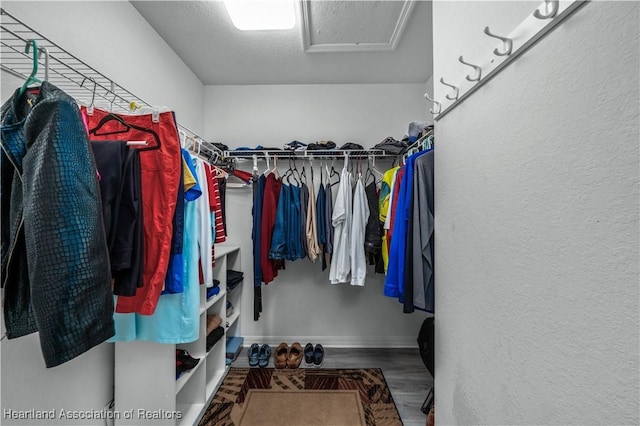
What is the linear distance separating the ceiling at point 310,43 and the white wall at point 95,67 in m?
0.21

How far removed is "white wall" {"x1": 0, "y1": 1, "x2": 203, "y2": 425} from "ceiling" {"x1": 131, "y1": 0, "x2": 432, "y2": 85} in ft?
0.70

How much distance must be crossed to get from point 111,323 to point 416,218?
3.86 ft

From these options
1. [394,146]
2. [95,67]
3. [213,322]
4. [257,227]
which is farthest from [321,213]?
[95,67]

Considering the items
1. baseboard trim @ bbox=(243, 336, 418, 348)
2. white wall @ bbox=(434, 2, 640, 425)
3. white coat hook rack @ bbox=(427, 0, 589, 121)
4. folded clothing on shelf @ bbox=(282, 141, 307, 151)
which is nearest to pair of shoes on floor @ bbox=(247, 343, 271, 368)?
baseboard trim @ bbox=(243, 336, 418, 348)

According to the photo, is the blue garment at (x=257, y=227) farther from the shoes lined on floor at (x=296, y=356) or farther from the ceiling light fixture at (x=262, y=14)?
the ceiling light fixture at (x=262, y=14)

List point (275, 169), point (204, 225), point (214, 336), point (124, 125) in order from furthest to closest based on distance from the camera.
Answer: point (275, 169), point (214, 336), point (204, 225), point (124, 125)

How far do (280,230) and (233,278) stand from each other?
2.06ft

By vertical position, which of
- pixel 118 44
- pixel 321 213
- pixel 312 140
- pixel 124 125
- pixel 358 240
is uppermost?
pixel 118 44

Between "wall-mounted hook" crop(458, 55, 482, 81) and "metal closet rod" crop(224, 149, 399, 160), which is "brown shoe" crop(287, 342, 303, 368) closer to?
"metal closet rod" crop(224, 149, 399, 160)

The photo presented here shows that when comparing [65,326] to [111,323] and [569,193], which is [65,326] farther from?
[569,193]

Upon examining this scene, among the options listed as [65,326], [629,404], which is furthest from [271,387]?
[629,404]

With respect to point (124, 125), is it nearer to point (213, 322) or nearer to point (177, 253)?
point (177, 253)

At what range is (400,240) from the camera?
1.26 m

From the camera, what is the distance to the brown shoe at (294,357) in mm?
2061
